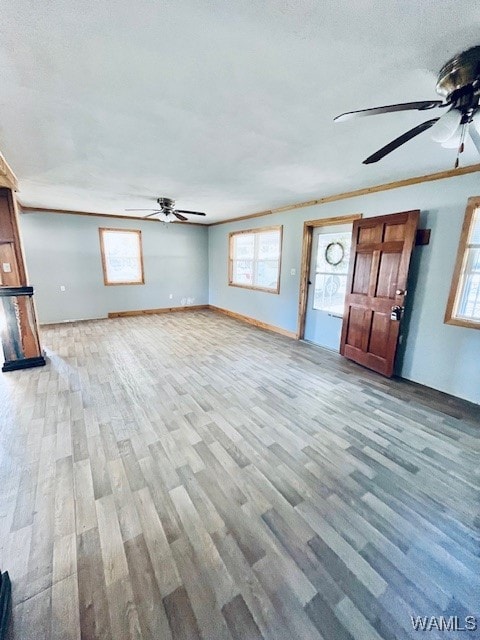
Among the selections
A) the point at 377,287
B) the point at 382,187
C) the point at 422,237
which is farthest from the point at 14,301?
the point at 422,237

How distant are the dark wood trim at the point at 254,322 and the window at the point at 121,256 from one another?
2240 mm

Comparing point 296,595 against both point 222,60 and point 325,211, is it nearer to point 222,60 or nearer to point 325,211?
point 222,60

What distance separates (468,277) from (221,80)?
308 cm

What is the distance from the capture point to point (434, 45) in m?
1.22

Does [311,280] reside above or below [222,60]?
below

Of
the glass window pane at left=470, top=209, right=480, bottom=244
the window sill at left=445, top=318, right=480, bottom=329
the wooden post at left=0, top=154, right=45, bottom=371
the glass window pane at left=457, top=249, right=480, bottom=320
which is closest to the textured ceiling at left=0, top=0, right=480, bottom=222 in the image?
the glass window pane at left=470, top=209, right=480, bottom=244

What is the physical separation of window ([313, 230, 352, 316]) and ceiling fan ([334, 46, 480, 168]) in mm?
2698

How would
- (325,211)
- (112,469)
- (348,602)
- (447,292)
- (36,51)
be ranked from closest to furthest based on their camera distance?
(348,602) < (36,51) < (112,469) < (447,292) < (325,211)

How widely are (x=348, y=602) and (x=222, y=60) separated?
8.87ft

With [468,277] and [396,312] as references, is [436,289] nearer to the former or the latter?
[468,277]

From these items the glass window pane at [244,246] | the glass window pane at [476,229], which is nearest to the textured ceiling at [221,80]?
the glass window pane at [476,229]

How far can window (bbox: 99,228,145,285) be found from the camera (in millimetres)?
6309

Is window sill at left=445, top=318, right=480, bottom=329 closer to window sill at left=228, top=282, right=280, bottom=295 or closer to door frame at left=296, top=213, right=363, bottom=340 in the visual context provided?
door frame at left=296, top=213, right=363, bottom=340

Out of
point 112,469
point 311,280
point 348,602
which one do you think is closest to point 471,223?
point 311,280
